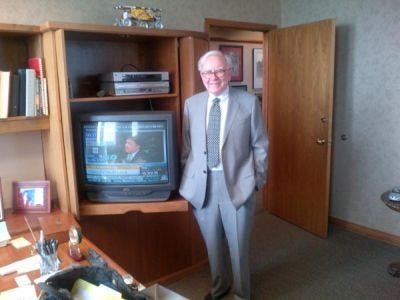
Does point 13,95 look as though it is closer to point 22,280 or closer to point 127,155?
point 127,155

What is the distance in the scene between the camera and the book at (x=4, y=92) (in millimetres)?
1780

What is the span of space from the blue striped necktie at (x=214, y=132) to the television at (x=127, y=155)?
7.9 inches

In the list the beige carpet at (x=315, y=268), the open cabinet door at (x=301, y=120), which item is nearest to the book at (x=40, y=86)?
the beige carpet at (x=315, y=268)

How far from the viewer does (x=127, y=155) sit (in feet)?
6.65

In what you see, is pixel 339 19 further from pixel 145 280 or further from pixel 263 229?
pixel 145 280

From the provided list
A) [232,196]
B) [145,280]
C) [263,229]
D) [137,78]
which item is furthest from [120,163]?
[263,229]

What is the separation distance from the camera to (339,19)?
3.11 metres

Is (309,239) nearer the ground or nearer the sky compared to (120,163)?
nearer the ground

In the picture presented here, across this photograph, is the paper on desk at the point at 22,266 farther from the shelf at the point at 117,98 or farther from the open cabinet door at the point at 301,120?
the open cabinet door at the point at 301,120

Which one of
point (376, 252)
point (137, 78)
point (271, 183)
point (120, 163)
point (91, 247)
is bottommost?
point (376, 252)

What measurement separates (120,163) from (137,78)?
513mm

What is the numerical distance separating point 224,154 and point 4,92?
116 centimetres

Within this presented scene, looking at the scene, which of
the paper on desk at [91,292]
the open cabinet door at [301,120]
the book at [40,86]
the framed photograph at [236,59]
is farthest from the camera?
the framed photograph at [236,59]

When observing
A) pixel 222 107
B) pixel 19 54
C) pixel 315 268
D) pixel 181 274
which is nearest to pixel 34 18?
pixel 19 54
